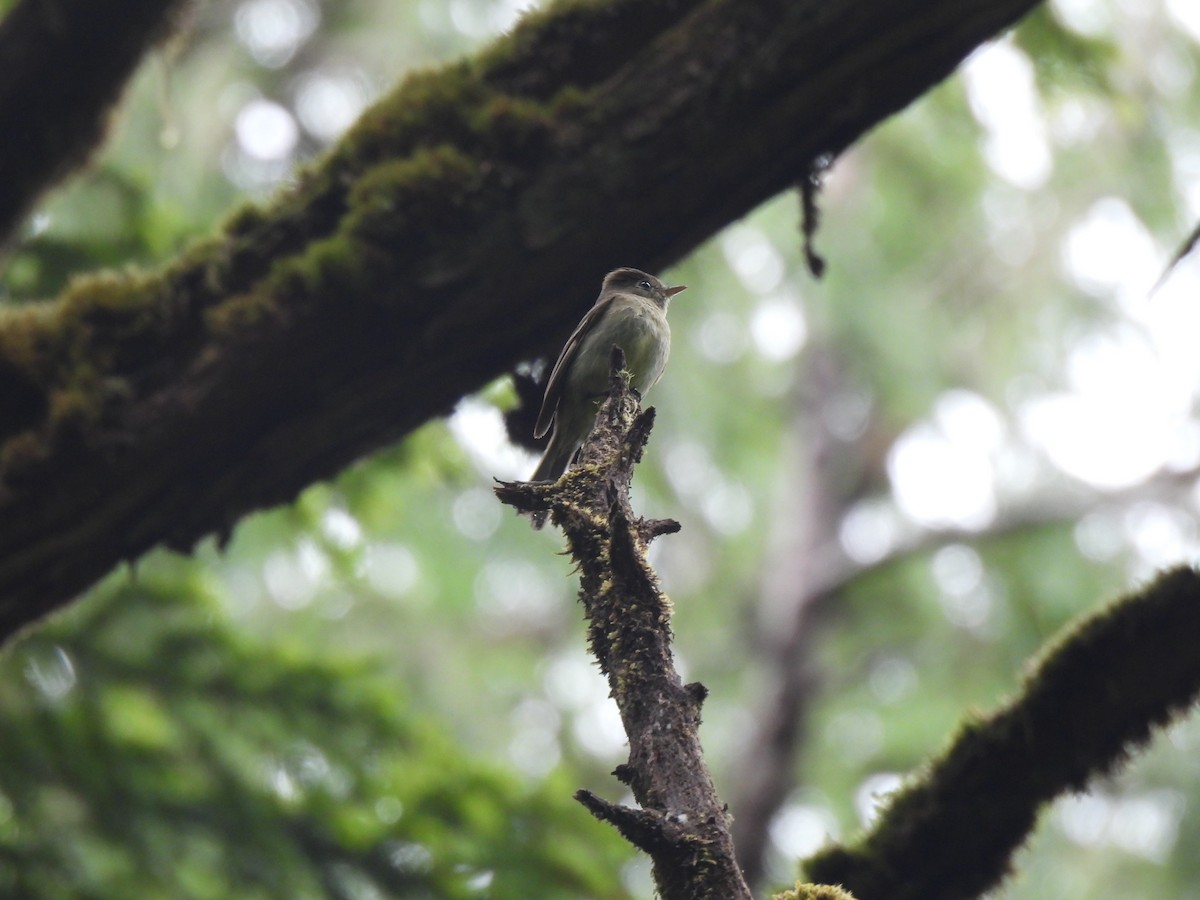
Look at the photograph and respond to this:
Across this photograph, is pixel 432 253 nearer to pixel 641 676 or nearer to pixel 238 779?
pixel 641 676

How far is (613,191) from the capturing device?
3.39m

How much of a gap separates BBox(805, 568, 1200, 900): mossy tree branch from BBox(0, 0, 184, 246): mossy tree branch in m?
3.27

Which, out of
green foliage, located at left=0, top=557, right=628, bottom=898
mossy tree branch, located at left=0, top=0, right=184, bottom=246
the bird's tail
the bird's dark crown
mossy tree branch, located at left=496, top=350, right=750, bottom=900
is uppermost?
mossy tree branch, located at left=0, top=0, right=184, bottom=246

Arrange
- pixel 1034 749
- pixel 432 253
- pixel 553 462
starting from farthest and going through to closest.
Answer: pixel 553 462 → pixel 432 253 → pixel 1034 749

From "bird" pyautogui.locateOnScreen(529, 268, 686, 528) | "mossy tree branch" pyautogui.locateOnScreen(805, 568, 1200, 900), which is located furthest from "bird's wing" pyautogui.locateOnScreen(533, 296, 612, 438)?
"mossy tree branch" pyautogui.locateOnScreen(805, 568, 1200, 900)

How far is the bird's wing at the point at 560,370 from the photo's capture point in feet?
12.2

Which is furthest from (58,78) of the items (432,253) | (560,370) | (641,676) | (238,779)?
(641,676)

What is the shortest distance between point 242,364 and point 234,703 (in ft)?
6.67

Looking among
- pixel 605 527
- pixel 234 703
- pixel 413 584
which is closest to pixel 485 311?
pixel 605 527

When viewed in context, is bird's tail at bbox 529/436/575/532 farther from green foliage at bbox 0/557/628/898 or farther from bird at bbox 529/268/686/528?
green foliage at bbox 0/557/628/898

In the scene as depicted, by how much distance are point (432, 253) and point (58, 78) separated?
1449 millimetres

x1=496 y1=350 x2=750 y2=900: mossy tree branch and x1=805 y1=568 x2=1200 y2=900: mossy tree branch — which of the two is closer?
x1=496 y1=350 x2=750 y2=900: mossy tree branch

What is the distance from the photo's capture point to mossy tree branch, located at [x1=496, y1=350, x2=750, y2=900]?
1.64 meters

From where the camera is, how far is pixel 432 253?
3438 mm
